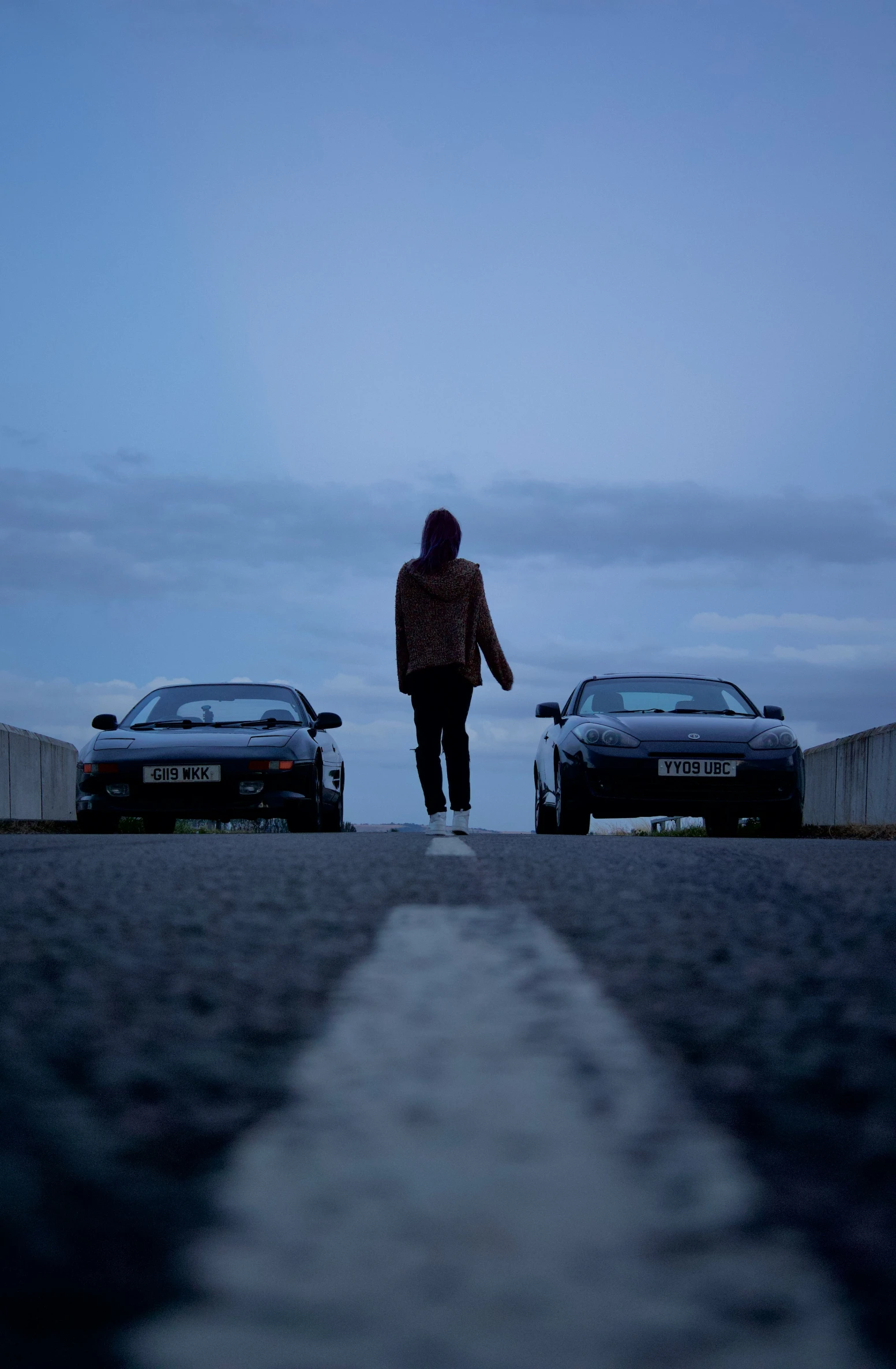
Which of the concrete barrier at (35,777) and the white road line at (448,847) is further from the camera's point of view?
the concrete barrier at (35,777)

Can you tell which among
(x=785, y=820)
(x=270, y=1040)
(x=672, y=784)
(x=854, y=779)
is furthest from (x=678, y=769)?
(x=270, y=1040)

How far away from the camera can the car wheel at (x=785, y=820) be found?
32.7ft

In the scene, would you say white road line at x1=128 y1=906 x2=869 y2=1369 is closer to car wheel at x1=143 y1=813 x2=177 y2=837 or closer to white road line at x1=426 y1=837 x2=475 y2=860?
white road line at x1=426 y1=837 x2=475 y2=860

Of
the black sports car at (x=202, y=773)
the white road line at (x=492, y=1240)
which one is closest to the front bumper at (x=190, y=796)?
the black sports car at (x=202, y=773)

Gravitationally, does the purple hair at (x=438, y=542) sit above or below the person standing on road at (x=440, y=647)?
above

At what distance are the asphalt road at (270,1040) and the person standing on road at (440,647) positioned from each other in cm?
614

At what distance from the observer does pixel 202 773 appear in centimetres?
1002

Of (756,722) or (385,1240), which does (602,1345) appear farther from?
(756,722)

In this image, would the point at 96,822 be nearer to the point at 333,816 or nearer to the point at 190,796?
the point at 190,796

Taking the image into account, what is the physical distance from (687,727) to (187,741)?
420 centimetres

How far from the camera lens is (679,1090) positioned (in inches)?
30.0

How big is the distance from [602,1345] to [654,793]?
942cm

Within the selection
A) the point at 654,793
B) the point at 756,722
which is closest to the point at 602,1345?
the point at 654,793

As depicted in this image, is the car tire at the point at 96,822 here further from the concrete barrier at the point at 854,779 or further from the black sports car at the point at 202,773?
the concrete barrier at the point at 854,779
